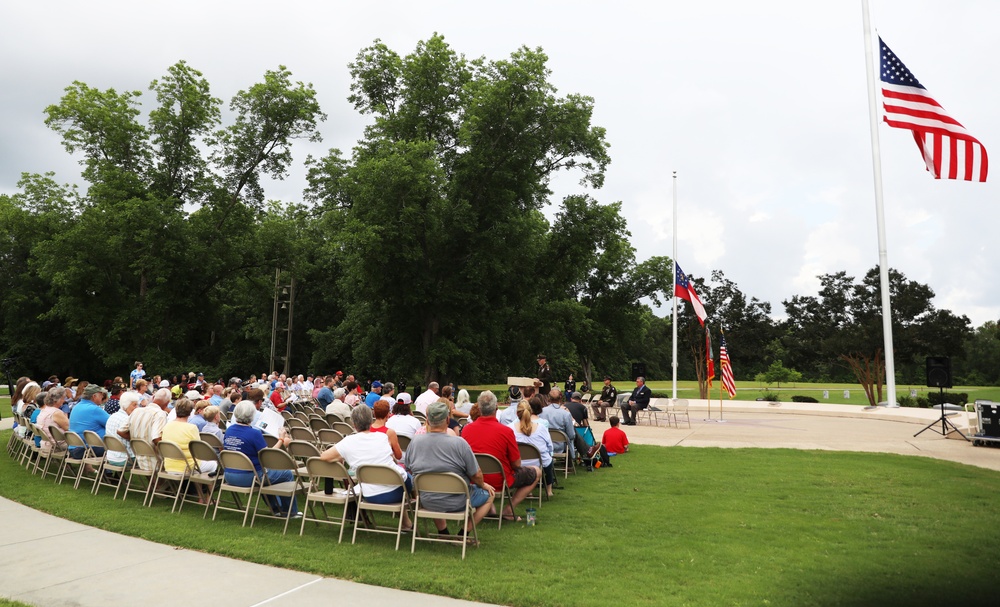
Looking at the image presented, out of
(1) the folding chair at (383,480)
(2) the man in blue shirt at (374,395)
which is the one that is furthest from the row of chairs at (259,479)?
(2) the man in blue shirt at (374,395)

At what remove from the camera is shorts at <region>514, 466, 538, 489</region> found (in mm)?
7309

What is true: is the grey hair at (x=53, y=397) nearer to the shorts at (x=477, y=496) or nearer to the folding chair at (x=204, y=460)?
the folding chair at (x=204, y=460)

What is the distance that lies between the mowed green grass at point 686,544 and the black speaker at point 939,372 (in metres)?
6.06

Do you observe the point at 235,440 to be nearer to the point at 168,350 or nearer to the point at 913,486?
the point at 913,486

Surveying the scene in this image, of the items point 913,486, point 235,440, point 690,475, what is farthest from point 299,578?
point 913,486

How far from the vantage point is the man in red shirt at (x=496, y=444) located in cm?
683

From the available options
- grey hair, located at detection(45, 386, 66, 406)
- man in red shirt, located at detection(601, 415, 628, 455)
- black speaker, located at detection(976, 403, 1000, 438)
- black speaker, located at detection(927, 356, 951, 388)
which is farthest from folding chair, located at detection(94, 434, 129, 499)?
black speaker, located at detection(976, 403, 1000, 438)

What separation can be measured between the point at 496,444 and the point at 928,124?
12350 mm

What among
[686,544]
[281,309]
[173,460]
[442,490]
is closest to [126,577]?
[442,490]

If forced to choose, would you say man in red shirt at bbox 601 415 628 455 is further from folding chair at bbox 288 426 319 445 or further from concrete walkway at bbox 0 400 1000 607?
concrete walkway at bbox 0 400 1000 607

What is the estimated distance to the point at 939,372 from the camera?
1506 cm

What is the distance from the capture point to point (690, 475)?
995 centimetres

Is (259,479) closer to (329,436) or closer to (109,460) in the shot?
(329,436)

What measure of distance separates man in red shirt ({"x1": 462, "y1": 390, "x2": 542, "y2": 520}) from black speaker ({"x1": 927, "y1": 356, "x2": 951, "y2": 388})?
483 inches
